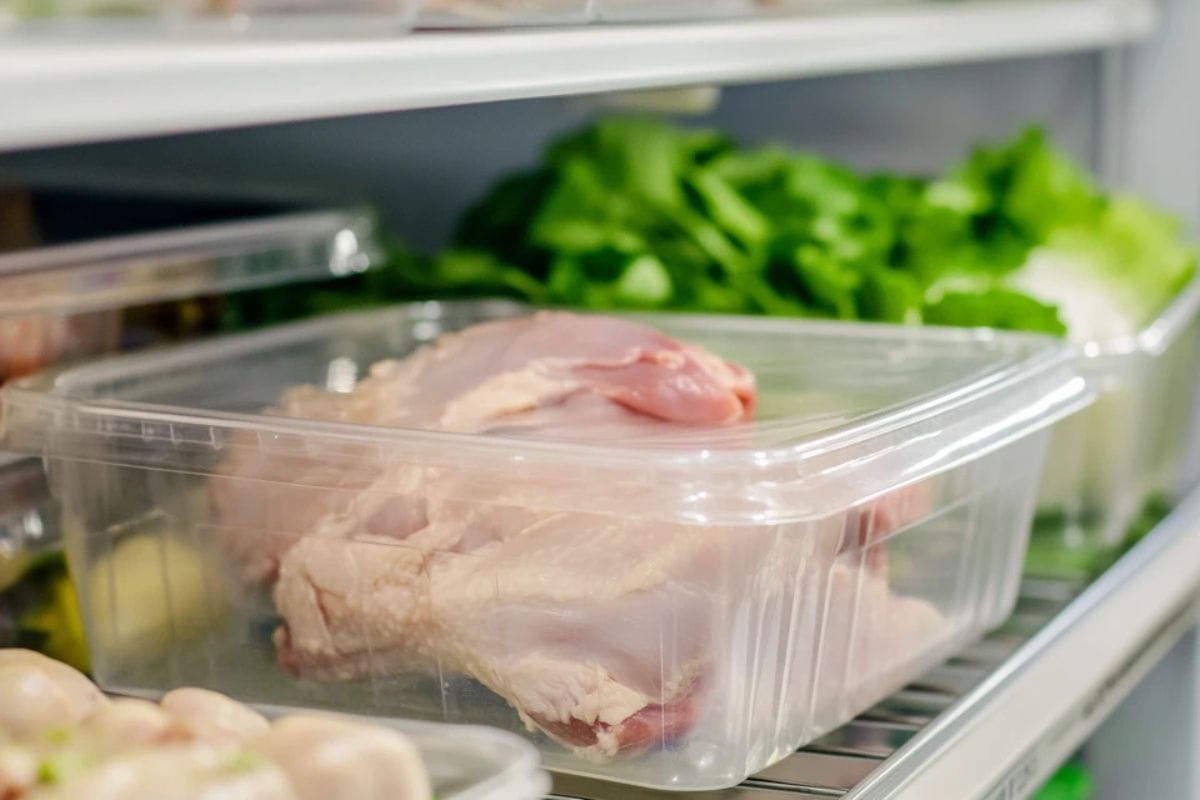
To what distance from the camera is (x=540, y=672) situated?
802 millimetres

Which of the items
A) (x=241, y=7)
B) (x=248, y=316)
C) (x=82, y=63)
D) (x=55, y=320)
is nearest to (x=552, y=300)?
(x=248, y=316)

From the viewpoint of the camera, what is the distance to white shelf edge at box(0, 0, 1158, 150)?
56cm

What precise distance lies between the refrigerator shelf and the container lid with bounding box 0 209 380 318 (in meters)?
0.51

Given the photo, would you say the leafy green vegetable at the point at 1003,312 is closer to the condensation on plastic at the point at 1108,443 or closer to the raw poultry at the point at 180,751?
the condensation on plastic at the point at 1108,443

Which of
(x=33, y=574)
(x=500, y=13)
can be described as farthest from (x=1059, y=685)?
(x=33, y=574)

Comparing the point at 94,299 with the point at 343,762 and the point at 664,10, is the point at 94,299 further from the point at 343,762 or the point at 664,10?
the point at 343,762

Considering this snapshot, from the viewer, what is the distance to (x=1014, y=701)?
100 cm

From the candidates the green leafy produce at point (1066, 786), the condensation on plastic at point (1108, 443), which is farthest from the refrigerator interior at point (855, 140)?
the condensation on plastic at point (1108, 443)

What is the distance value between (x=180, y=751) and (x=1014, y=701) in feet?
1.99

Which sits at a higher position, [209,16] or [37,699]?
[209,16]

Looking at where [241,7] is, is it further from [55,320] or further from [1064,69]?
[1064,69]

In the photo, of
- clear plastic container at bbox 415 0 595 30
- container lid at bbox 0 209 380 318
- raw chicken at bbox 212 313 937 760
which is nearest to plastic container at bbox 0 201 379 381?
container lid at bbox 0 209 380 318

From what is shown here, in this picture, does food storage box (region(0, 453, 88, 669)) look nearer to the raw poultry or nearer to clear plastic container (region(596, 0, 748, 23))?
the raw poultry

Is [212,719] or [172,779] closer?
[172,779]
